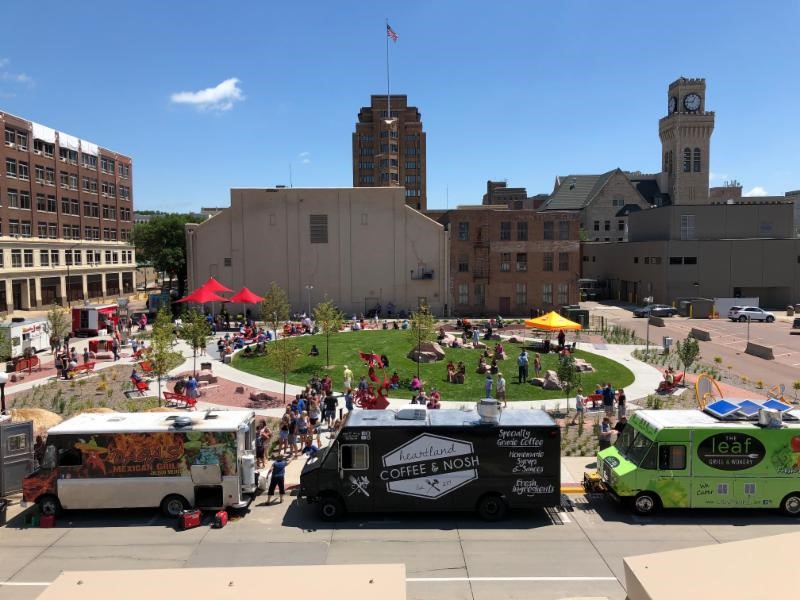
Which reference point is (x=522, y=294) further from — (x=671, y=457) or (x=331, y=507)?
(x=331, y=507)

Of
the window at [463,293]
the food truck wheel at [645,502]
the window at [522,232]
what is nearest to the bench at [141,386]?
the food truck wheel at [645,502]

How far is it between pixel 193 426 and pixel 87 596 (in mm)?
9930

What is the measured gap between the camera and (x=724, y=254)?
68.2 meters

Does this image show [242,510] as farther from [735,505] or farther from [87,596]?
[735,505]

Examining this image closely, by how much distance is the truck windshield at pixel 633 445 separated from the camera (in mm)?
15898

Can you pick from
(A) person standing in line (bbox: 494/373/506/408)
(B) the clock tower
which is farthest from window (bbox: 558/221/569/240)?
(B) the clock tower

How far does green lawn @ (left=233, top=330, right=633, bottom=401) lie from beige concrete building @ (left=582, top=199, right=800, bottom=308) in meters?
36.2

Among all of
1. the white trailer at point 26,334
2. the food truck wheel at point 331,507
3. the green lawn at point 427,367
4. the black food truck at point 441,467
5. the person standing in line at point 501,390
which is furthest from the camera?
the white trailer at point 26,334

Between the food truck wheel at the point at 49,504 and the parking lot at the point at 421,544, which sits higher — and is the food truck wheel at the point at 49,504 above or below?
above

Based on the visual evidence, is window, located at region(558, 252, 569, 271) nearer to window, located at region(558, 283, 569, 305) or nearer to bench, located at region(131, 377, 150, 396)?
window, located at region(558, 283, 569, 305)

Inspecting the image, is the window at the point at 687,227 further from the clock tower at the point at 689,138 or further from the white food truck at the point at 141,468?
the white food truck at the point at 141,468

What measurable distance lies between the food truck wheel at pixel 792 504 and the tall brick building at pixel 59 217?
6912 centimetres

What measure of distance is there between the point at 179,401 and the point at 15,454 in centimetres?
1127

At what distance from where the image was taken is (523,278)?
197 ft
